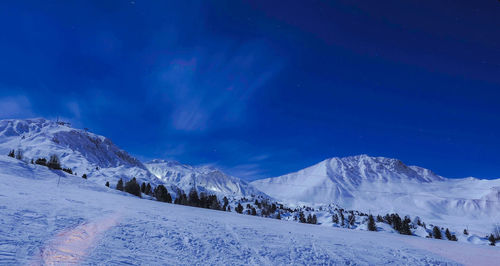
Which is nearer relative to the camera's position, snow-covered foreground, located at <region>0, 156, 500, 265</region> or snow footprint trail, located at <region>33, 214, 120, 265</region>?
snow footprint trail, located at <region>33, 214, 120, 265</region>

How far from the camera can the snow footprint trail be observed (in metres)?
6.19

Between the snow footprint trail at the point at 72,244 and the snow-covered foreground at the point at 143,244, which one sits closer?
the snow footprint trail at the point at 72,244

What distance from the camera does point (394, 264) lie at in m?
A: 10.2

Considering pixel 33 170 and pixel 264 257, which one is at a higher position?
pixel 33 170

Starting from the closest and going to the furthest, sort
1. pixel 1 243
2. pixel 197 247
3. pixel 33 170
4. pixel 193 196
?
1. pixel 1 243
2. pixel 197 247
3. pixel 33 170
4. pixel 193 196

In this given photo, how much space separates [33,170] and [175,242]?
22394mm

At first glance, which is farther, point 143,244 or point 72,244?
point 143,244

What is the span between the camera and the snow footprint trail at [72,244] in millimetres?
6188

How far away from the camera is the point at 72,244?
287 inches

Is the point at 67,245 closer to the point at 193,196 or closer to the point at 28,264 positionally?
the point at 28,264

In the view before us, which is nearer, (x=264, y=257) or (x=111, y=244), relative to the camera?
(x=111, y=244)

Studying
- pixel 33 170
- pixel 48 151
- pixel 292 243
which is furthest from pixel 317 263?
pixel 48 151

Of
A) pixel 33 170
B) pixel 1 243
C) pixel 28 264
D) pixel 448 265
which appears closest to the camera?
pixel 28 264

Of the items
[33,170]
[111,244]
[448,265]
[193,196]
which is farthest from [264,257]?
[193,196]
